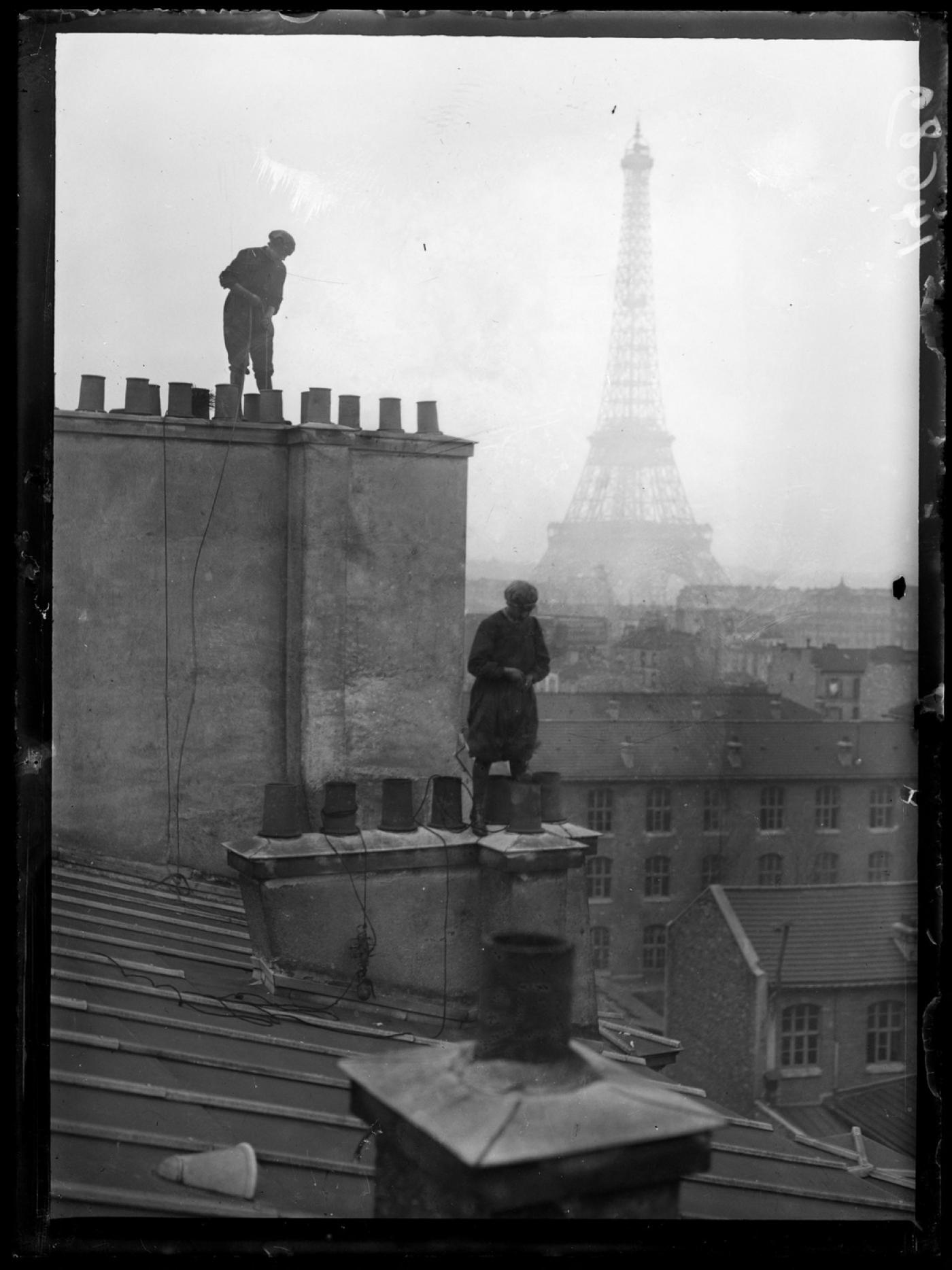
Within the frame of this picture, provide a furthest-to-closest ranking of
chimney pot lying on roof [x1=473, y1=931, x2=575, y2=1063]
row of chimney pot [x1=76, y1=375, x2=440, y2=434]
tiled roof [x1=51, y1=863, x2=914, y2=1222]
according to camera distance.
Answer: row of chimney pot [x1=76, y1=375, x2=440, y2=434], tiled roof [x1=51, y1=863, x2=914, y2=1222], chimney pot lying on roof [x1=473, y1=931, x2=575, y2=1063]

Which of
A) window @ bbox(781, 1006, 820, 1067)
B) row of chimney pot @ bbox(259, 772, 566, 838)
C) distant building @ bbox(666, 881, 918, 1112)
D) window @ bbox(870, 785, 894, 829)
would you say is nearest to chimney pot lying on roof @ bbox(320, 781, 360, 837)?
row of chimney pot @ bbox(259, 772, 566, 838)

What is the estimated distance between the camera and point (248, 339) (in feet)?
15.9

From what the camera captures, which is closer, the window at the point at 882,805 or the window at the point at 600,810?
the window at the point at 882,805

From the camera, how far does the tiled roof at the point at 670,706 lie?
191 inches

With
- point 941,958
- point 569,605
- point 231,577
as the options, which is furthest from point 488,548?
point 941,958

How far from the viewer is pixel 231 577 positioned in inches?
203

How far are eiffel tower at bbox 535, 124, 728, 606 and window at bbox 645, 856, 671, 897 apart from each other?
1.07m

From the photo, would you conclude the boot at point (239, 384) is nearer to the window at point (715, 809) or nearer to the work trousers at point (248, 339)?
the work trousers at point (248, 339)

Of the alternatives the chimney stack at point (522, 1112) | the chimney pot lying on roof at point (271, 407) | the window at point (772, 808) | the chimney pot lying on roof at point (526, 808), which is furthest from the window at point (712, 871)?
the chimney pot lying on roof at point (271, 407)

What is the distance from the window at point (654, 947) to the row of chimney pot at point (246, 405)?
236cm

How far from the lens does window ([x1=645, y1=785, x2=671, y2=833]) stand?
15.9 ft

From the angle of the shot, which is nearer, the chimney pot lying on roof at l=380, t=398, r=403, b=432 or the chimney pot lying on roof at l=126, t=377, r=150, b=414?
the chimney pot lying on roof at l=380, t=398, r=403, b=432

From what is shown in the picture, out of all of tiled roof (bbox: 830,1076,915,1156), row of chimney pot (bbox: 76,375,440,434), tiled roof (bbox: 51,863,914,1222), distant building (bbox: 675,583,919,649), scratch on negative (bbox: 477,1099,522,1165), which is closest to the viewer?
scratch on negative (bbox: 477,1099,522,1165)

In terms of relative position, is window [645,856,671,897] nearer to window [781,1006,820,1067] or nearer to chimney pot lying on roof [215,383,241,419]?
window [781,1006,820,1067]
